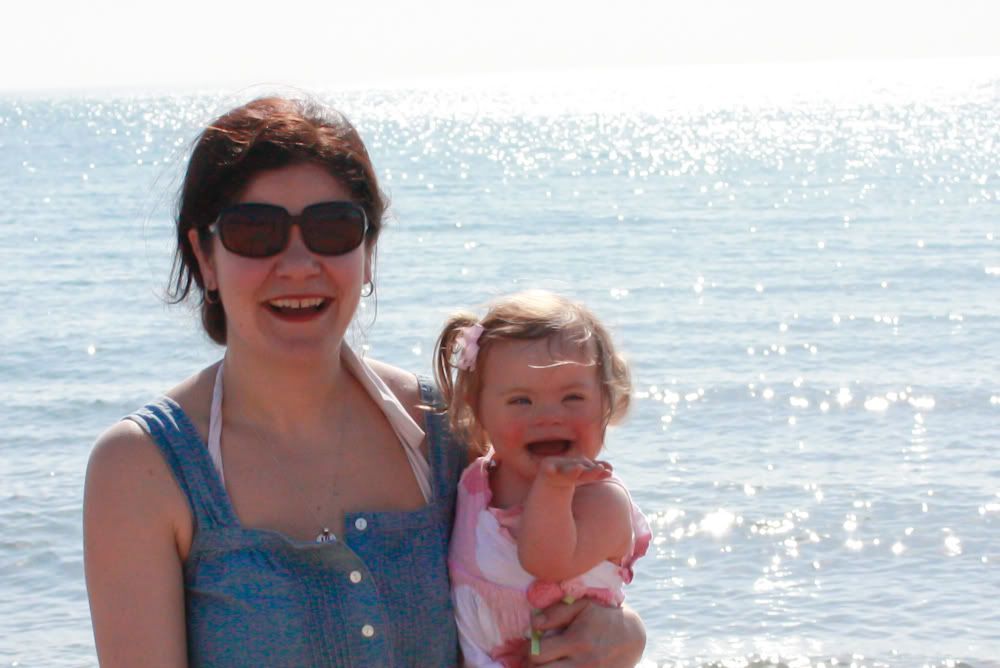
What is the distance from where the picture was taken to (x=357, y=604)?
2812 millimetres

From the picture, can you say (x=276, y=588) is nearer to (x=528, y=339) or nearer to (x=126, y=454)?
(x=126, y=454)

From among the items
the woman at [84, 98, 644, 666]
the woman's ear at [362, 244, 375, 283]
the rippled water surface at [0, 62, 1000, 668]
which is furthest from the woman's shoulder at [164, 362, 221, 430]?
the rippled water surface at [0, 62, 1000, 668]

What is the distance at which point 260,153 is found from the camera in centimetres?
283

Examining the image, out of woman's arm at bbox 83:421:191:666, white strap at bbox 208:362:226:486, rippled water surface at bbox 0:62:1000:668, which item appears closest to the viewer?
woman's arm at bbox 83:421:191:666

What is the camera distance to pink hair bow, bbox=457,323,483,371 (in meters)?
3.27

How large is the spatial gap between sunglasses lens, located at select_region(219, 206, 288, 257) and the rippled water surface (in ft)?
1.17

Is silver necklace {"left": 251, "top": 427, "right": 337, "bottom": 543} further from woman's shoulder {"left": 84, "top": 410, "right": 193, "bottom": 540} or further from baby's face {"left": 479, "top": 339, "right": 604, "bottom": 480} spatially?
baby's face {"left": 479, "top": 339, "right": 604, "bottom": 480}

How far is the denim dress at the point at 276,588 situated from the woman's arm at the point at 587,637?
313 millimetres

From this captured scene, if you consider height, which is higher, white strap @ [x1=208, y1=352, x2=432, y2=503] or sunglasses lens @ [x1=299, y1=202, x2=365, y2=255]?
sunglasses lens @ [x1=299, y1=202, x2=365, y2=255]

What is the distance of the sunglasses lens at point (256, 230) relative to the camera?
9.25 feet

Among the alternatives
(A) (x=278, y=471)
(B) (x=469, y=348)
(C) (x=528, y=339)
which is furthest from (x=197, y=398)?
(C) (x=528, y=339)

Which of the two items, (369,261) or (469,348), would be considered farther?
(469,348)

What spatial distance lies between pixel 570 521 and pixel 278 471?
0.61 metres

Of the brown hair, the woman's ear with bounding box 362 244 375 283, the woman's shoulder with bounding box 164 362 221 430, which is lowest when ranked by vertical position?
the woman's shoulder with bounding box 164 362 221 430
